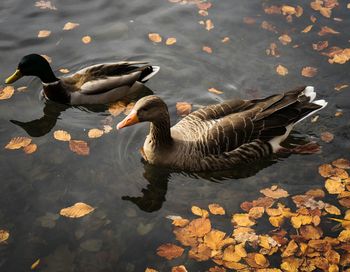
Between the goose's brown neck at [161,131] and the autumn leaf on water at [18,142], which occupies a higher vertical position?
the goose's brown neck at [161,131]

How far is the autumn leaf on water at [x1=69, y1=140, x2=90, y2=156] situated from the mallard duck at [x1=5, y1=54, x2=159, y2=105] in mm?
996

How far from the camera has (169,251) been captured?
614cm

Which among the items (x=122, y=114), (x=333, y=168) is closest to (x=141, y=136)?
(x=122, y=114)

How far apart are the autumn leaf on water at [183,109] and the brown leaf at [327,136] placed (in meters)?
2.29

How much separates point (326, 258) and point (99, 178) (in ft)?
11.2

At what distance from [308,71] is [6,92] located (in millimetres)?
5676

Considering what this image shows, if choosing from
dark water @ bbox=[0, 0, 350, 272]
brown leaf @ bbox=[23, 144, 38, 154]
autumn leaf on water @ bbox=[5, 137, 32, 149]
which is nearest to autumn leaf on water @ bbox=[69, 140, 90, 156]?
dark water @ bbox=[0, 0, 350, 272]

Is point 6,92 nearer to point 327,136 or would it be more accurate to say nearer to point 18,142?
point 18,142

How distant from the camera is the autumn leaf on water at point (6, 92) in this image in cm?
865

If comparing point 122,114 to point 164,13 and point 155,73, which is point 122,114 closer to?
point 155,73

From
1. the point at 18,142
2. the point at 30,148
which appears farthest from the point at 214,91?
the point at 18,142

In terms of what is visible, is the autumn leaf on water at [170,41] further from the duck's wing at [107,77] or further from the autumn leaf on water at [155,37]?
the duck's wing at [107,77]

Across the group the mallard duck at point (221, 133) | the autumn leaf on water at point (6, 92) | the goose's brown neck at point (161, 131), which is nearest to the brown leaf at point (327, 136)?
the mallard duck at point (221, 133)

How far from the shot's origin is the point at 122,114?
27.5ft
